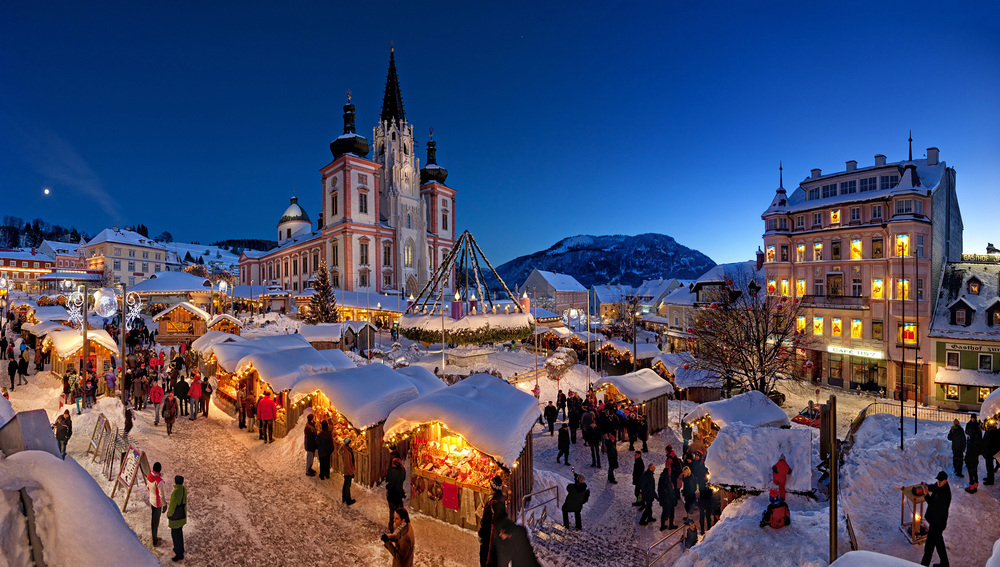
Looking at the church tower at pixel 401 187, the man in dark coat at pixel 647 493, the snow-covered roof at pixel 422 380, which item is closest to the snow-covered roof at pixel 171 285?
the church tower at pixel 401 187

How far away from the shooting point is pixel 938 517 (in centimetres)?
723

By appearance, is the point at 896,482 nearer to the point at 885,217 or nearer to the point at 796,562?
the point at 796,562

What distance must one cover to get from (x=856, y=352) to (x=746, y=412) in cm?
2103

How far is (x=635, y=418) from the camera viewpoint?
593 inches

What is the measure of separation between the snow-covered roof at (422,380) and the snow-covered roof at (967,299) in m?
28.3

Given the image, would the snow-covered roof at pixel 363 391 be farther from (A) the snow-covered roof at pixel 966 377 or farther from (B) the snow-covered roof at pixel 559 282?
(B) the snow-covered roof at pixel 559 282

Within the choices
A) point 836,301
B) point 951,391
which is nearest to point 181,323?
point 836,301

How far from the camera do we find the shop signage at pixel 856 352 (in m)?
27.2

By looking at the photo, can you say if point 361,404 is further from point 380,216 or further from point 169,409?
point 380,216

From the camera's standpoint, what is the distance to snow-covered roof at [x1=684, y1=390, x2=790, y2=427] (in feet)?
42.4

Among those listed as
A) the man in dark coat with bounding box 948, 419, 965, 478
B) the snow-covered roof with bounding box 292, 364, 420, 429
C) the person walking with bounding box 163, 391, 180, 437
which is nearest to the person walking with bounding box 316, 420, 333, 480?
the snow-covered roof with bounding box 292, 364, 420, 429

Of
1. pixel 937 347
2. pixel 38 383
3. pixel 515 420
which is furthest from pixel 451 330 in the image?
pixel 937 347

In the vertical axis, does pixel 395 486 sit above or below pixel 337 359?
below

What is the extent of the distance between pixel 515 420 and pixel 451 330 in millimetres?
5714
